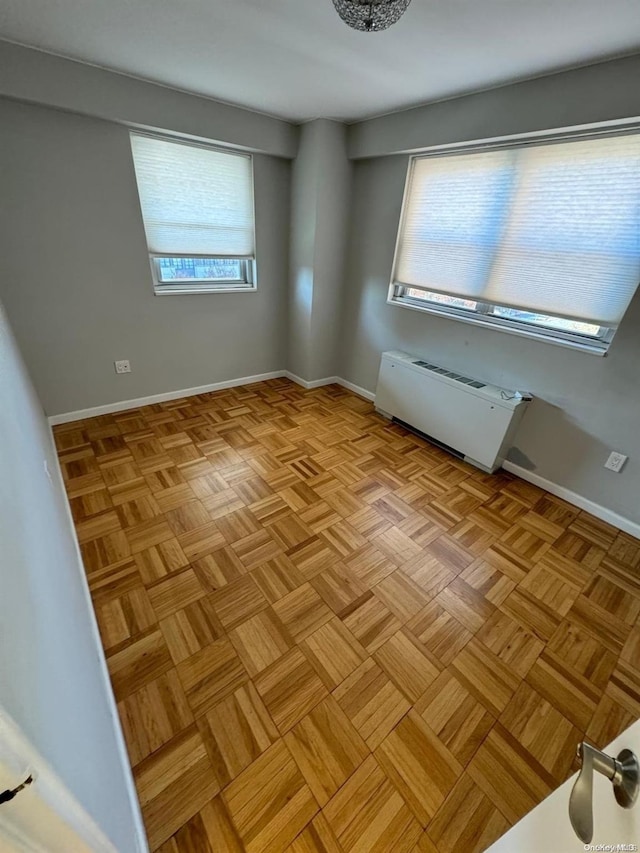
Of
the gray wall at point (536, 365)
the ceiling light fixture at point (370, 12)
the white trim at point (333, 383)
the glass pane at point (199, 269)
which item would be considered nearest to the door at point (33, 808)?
the ceiling light fixture at point (370, 12)

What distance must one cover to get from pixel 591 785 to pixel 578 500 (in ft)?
7.08

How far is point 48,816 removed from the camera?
0.34 m

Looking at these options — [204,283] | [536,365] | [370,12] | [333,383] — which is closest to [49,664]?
[370,12]

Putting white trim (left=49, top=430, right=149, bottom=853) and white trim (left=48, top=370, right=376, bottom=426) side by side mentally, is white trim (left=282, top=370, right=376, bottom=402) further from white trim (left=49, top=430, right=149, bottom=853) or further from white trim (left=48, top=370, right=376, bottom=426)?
white trim (left=49, top=430, right=149, bottom=853)

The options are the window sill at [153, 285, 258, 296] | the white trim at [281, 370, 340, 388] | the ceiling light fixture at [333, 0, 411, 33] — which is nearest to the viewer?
the ceiling light fixture at [333, 0, 411, 33]

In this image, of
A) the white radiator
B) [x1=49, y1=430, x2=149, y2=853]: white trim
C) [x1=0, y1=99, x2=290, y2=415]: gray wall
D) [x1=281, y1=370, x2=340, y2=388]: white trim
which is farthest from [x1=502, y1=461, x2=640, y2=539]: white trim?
[x1=0, y1=99, x2=290, y2=415]: gray wall

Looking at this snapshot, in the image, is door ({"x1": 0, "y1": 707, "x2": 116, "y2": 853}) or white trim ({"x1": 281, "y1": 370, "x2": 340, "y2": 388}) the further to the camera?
white trim ({"x1": 281, "y1": 370, "x2": 340, "y2": 388})

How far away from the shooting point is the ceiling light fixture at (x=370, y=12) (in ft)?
3.59

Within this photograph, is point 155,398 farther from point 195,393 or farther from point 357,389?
point 357,389

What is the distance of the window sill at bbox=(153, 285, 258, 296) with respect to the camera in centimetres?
274

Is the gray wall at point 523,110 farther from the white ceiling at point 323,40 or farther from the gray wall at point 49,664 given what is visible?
the gray wall at point 49,664

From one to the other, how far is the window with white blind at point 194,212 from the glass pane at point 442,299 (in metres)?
1.50

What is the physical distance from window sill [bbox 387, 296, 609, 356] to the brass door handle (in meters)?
2.08

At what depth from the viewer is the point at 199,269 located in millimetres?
2920
